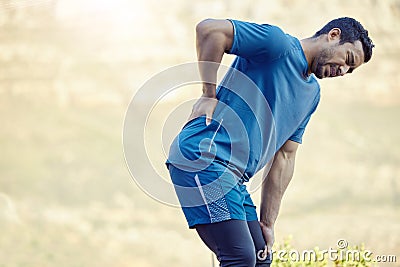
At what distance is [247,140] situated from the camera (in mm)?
1589

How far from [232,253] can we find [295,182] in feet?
8.05

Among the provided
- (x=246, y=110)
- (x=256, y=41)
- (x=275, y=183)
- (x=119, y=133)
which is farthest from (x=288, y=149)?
(x=119, y=133)

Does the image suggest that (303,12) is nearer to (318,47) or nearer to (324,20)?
(324,20)

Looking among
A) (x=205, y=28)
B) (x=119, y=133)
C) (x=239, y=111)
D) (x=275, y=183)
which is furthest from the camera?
(x=119, y=133)

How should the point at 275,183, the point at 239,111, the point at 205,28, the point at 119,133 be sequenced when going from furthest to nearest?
the point at 119,133
the point at 275,183
the point at 239,111
the point at 205,28

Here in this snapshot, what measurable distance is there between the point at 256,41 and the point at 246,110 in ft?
0.63

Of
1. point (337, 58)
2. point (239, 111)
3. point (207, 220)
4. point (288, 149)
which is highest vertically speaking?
point (337, 58)

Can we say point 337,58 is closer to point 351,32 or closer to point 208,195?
point 351,32

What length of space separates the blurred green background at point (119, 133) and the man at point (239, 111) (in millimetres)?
2279

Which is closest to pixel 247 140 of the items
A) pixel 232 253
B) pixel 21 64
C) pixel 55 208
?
pixel 232 253

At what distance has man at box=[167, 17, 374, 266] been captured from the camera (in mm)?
1509

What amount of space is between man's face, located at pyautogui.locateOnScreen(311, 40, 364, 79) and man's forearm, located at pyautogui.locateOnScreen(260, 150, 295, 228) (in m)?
0.37

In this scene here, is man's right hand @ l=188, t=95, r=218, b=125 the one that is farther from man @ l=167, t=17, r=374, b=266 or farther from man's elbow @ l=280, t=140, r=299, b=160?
man's elbow @ l=280, t=140, r=299, b=160

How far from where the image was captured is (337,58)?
5.24ft
